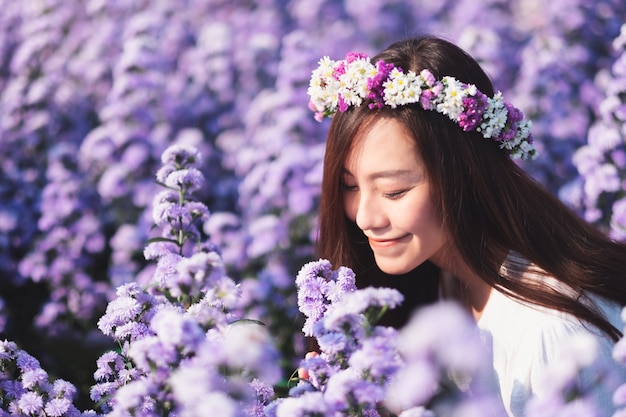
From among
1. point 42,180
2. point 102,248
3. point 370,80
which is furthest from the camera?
point 42,180

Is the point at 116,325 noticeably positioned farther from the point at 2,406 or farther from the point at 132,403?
the point at 132,403

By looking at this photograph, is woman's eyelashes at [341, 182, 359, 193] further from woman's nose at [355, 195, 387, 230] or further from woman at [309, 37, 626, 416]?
woman's nose at [355, 195, 387, 230]

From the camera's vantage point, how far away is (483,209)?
224 centimetres

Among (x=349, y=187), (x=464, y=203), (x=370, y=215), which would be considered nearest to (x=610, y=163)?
(x=464, y=203)

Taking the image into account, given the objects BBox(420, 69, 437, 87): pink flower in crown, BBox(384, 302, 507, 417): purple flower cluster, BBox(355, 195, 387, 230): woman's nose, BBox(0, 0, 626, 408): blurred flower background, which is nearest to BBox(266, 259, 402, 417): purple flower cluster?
BBox(384, 302, 507, 417): purple flower cluster

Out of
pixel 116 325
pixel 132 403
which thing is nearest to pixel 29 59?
pixel 116 325

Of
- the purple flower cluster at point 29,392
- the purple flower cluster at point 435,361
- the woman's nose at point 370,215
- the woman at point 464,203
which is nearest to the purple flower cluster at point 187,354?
the purple flower cluster at point 29,392

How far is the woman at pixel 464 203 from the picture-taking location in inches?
82.6

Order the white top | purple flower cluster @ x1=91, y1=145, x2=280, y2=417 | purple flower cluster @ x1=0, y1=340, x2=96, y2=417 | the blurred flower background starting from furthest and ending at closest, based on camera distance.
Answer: the blurred flower background < the white top < purple flower cluster @ x1=0, y1=340, x2=96, y2=417 < purple flower cluster @ x1=91, y1=145, x2=280, y2=417

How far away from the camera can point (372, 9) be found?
679 cm

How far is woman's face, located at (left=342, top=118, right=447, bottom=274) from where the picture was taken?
2.07 metres

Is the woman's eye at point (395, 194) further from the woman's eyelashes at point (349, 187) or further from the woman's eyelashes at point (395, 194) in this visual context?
the woman's eyelashes at point (349, 187)

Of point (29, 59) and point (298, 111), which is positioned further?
point (29, 59)

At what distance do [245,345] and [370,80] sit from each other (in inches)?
45.2
